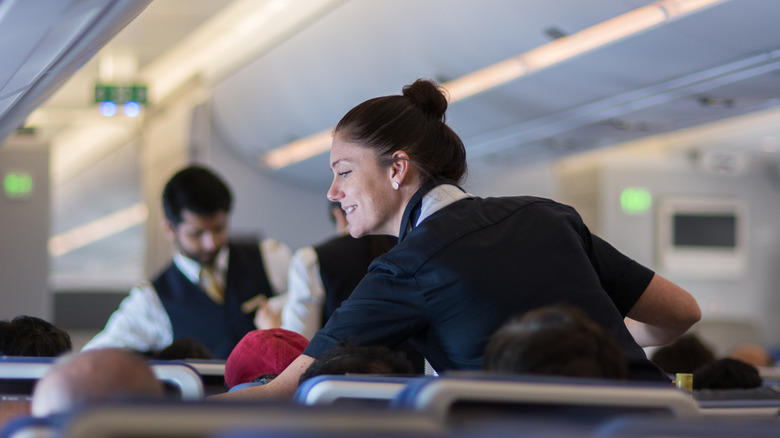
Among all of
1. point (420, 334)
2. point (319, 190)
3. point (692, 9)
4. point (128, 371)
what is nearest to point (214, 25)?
point (319, 190)

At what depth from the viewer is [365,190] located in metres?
2.16

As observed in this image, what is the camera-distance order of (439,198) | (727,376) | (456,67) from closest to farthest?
(439,198) < (727,376) < (456,67)

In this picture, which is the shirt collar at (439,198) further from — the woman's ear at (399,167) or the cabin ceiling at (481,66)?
the cabin ceiling at (481,66)

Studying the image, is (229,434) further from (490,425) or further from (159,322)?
(159,322)

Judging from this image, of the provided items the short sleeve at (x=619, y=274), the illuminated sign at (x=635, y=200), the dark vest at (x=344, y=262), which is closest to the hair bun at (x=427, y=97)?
the short sleeve at (x=619, y=274)

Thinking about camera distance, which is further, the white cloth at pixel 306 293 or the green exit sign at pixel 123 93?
the green exit sign at pixel 123 93

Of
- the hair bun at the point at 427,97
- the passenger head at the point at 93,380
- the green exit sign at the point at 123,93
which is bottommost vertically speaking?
the passenger head at the point at 93,380

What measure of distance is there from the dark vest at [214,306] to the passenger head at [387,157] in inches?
80.7

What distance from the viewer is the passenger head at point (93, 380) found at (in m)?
1.18

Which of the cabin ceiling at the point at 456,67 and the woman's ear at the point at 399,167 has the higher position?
the cabin ceiling at the point at 456,67

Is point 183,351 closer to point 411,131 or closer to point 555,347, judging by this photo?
point 411,131

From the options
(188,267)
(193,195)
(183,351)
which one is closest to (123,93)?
(188,267)

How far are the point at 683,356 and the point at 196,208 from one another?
1.93 metres

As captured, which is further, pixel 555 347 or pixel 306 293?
pixel 306 293
